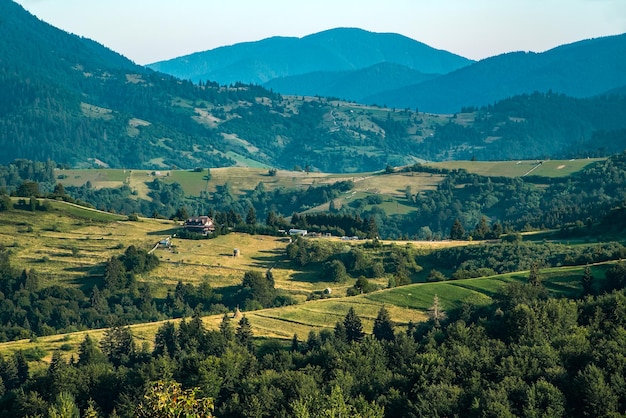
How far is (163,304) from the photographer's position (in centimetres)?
14150

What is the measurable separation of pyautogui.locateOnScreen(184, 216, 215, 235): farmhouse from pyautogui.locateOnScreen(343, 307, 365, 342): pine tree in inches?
2498

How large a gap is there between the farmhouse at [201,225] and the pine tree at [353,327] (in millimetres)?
63438

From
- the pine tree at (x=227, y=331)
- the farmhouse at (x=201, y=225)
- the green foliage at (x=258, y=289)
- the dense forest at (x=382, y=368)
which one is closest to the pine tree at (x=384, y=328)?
the dense forest at (x=382, y=368)

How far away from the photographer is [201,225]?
171625mm

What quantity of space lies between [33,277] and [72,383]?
6328 cm

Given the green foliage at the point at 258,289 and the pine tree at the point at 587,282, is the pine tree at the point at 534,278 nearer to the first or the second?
the pine tree at the point at 587,282

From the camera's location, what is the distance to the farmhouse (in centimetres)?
16950

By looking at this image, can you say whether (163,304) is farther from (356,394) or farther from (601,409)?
(601,409)

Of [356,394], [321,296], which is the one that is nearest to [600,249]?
[321,296]

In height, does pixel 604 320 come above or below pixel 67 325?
above

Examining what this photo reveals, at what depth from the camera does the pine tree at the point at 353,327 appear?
107 metres

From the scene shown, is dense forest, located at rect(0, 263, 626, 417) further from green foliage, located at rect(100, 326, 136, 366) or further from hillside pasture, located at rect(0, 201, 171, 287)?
hillside pasture, located at rect(0, 201, 171, 287)

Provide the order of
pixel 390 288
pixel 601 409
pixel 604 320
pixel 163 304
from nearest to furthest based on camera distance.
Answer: pixel 601 409
pixel 604 320
pixel 390 288
pixel 163 304

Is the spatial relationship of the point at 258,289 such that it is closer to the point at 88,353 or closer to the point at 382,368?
the point at 88,353
